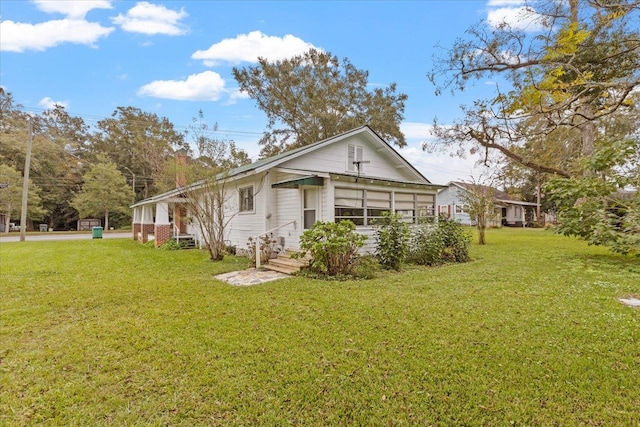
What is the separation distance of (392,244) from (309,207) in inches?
111

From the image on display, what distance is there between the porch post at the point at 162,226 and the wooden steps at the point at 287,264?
28.2ft

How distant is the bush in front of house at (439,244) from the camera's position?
31.0 ft

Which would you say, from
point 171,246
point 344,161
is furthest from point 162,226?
Result: point 344,161

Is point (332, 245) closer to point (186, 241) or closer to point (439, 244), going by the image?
point (439, 244)

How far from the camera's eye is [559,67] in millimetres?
5461

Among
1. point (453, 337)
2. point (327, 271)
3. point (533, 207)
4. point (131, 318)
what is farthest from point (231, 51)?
point (533, 207)

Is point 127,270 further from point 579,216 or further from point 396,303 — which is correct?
point 579,216

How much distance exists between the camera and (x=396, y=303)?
5.29m

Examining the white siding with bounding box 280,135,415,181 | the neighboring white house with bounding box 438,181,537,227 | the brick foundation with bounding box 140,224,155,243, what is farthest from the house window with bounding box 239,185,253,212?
the neighboring white house with bounding box 438,181,537,227

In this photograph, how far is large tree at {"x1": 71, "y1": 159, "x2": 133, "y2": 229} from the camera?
30.7 metres

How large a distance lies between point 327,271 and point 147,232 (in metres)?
14.5

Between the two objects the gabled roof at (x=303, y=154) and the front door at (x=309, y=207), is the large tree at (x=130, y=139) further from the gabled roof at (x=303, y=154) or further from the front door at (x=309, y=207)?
the front door at (x=309, y=207)

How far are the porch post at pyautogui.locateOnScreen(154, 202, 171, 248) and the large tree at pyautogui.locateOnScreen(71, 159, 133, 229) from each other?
67.6 ft

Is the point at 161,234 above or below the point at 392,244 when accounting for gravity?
above
